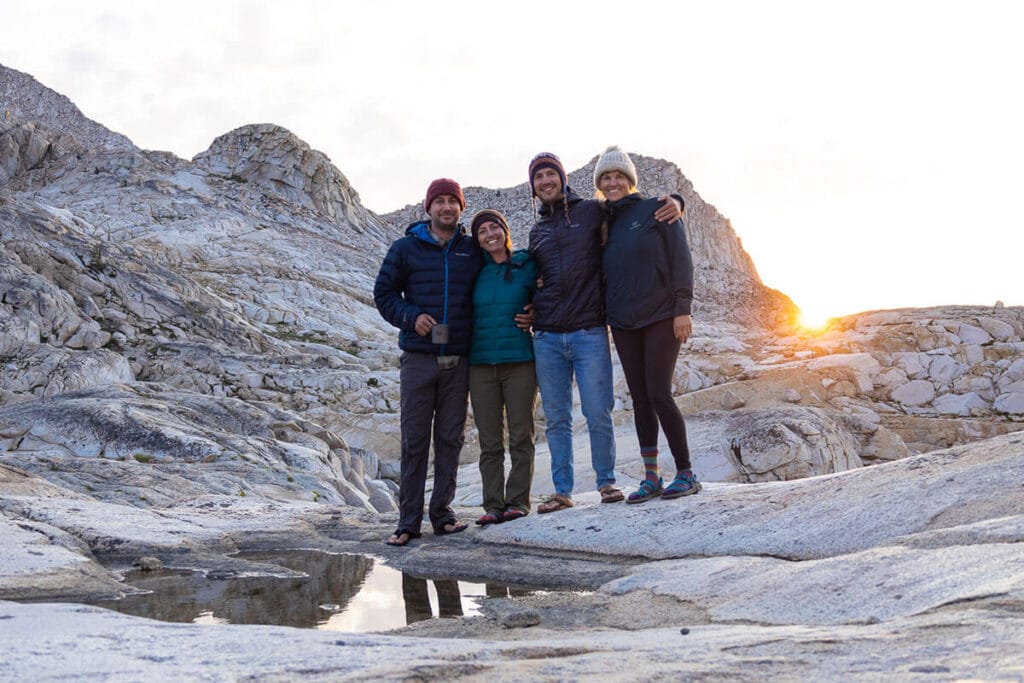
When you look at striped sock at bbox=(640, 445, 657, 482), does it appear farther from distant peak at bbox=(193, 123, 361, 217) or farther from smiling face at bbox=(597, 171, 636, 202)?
distant peak at bbox=(193, 123, 361, 217)

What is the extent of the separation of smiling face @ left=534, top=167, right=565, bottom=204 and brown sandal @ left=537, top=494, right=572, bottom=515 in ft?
6.93

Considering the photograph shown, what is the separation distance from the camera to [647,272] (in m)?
6.05

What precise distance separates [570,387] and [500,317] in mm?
713

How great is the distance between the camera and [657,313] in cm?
601

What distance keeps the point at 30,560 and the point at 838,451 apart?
9224 millimetres

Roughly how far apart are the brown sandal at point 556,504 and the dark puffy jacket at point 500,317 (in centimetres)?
102

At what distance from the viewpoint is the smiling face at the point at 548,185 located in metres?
6.43

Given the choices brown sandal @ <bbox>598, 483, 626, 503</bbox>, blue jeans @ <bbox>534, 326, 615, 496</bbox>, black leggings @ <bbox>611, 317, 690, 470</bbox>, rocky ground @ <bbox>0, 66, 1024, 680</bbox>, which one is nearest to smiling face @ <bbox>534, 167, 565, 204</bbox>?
blue jeans @ <bbox>534, 326, 615, 496</bbox>

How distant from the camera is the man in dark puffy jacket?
Answer: 256 inches

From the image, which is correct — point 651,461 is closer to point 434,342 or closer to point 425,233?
point 434,342

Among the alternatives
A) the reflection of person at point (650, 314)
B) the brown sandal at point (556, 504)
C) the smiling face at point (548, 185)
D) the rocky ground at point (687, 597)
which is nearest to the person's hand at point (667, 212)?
the reflection of person at point (650, 314)

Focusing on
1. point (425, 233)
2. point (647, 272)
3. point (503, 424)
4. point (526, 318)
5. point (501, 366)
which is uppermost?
point (425, 233)

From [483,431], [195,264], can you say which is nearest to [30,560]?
[483,431]

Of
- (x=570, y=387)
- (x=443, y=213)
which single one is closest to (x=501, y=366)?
(x=570, y=387)
